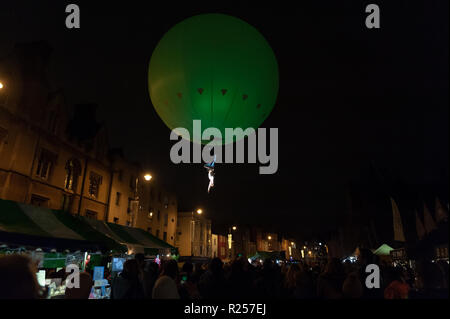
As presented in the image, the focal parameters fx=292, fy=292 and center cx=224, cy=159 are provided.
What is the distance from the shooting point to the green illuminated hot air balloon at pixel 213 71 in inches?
304

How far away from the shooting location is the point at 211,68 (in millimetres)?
7926

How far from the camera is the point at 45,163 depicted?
21438 mm

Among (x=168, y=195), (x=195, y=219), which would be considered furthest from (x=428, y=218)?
(x=195, y=219)

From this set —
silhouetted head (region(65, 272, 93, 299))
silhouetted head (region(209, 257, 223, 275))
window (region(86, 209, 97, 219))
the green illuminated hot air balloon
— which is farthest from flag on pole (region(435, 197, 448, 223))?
window (region(86, 209, 97, 219))

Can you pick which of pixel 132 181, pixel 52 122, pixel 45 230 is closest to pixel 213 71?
pixel 45 230

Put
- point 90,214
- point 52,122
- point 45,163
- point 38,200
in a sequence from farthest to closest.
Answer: point 90,214, point 52,122, point 45,163, point 38,200

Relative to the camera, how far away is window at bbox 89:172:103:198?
26381mm

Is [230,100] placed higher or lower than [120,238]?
higher

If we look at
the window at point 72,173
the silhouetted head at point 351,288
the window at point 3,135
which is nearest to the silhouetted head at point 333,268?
the silhouetted head at point 351,288

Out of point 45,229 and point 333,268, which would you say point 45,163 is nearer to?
point 45,229

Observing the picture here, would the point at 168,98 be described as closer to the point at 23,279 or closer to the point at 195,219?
the point at 23,279

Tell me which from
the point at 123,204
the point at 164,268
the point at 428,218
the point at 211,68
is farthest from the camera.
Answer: the point at 123,204

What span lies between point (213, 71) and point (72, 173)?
20.7 metres
